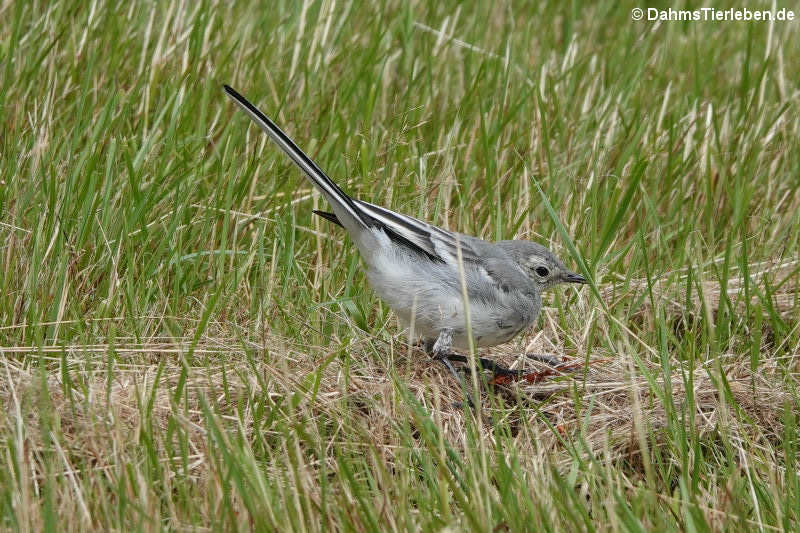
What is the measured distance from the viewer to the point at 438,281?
17.1 feet

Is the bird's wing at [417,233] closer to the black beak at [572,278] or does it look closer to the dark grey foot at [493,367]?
the dark grey foot at [493,367]

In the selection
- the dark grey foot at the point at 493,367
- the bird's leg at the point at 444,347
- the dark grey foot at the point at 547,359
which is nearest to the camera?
the bird's leg at the point at 444,347

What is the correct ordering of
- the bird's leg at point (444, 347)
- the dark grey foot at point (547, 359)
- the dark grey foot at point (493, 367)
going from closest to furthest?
the bird's leg at point (444, 347) → the dark grey foot at point (493, 367) → the dark grey foot at point (547, 359)

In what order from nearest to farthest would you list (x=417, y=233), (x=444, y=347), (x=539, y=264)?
(x=444, y=347) → (x=417, y=233) → (x=539, y=264)

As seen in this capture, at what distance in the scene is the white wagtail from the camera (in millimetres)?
5148

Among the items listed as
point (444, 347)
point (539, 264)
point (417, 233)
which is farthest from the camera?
point (539, 264)

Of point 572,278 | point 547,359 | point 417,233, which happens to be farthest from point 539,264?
point 417,233

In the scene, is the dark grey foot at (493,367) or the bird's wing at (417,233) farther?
the dark grey foot at (493,367)

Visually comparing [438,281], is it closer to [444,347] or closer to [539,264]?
[444,347]

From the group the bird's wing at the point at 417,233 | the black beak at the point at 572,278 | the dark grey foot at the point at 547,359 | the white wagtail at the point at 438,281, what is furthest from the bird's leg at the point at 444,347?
the black beak at the point at 572,278

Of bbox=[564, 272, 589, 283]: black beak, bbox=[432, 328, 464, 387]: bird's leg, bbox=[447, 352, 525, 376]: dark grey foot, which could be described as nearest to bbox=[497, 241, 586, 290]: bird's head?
bbox=[564, 272, 589, 283]: black beak

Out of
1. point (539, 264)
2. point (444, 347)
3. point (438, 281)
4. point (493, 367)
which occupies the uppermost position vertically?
point (539, 264)

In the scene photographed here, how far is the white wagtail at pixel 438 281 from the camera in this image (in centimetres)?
515

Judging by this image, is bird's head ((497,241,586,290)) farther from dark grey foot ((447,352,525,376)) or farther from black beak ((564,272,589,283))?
dark grey foot ((447,352,525,376))
